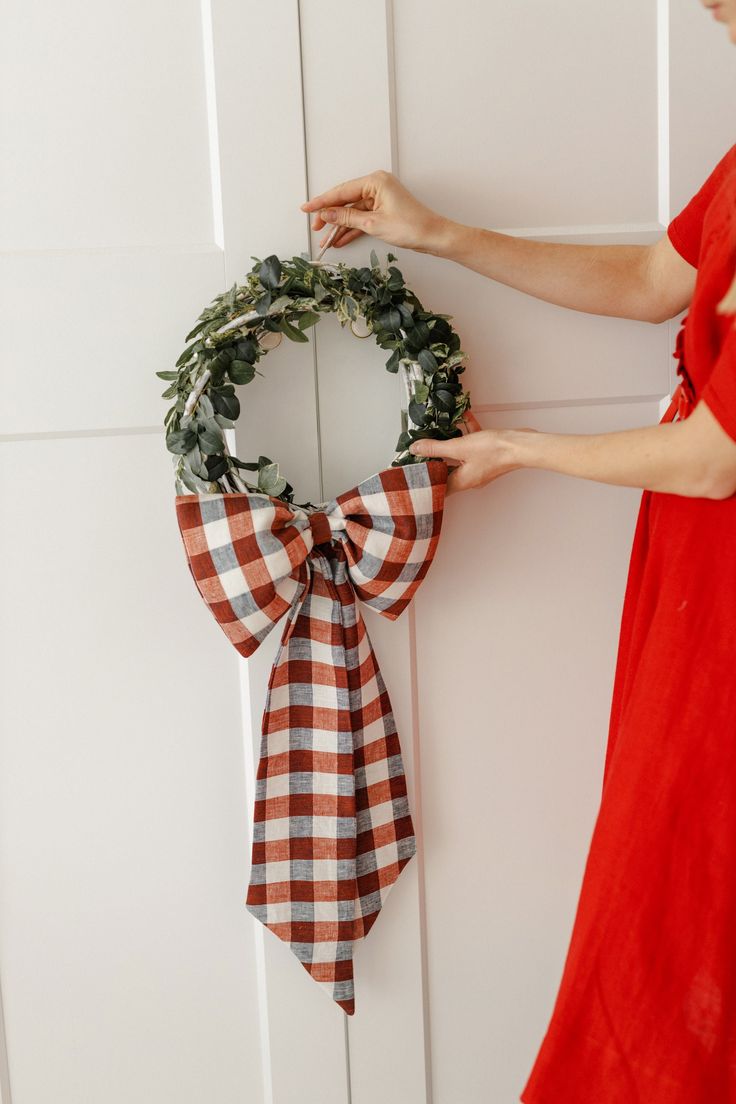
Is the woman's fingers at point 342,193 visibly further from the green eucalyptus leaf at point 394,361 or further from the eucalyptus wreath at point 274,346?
the green eucalyptus leaf at point 394,361

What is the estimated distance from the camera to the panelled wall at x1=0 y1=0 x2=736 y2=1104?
959 millimetres

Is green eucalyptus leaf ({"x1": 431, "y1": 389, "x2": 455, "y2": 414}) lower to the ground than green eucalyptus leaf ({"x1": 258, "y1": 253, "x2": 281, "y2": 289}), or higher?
lower

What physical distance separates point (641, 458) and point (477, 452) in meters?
0.19

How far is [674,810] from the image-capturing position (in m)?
0.84

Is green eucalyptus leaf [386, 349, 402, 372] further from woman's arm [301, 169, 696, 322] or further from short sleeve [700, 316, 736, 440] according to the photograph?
short sleeve [700, 316, 736, 440]

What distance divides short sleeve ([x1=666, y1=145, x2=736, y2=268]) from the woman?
1cm

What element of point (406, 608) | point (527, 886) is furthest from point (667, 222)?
point (527, 886)

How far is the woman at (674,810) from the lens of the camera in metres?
0.82

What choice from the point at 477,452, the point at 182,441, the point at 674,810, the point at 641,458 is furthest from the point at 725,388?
the point at 182,441

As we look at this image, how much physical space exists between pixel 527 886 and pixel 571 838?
81mm

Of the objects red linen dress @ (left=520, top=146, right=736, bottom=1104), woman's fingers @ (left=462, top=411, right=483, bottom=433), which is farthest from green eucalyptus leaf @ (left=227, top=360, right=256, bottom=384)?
red linen dress @ (left=520, top=146, right=736, bottom=1104)

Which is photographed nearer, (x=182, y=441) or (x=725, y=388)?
(x=725, y=388)

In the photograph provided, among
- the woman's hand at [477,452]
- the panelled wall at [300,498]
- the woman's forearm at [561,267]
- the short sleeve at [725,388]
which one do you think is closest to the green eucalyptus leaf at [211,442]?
the panelled wall at [300,498]

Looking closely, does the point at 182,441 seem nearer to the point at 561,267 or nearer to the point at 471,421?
the point at 471,421
